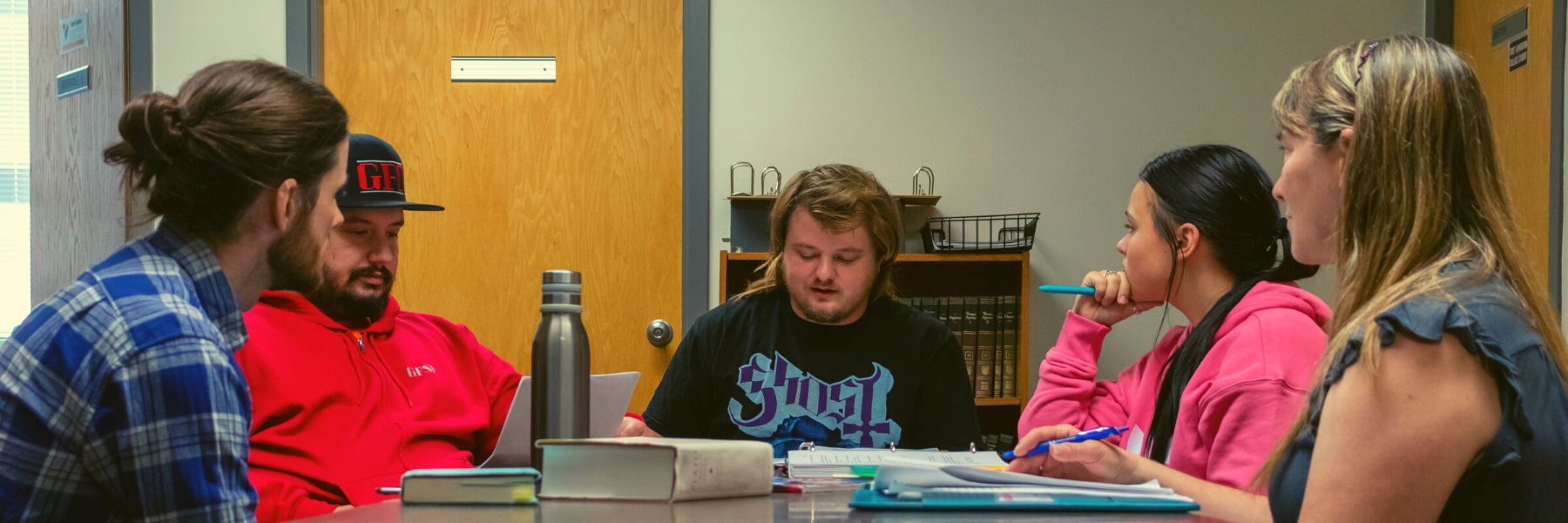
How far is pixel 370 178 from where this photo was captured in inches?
81.7

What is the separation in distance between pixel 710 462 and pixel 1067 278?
255 cm

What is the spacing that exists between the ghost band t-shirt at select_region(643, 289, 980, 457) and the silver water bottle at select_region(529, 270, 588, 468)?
2.84ft

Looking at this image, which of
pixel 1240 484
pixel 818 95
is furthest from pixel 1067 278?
pixel 1240 484

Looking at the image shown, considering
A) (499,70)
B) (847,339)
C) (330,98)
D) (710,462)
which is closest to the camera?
(710,462)

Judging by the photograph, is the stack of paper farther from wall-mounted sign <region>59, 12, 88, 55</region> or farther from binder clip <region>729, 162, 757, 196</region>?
wall-mounted sign <region>59, 12, 88, 55</region>

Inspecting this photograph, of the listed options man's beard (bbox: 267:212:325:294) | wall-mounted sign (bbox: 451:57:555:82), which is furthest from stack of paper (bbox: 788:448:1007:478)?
wall-mounted sign (bbox: 451:57:555:82)

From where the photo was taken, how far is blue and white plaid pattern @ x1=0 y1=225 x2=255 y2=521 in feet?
3.47

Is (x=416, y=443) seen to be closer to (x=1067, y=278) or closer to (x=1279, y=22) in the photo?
(x=1067, y=278)

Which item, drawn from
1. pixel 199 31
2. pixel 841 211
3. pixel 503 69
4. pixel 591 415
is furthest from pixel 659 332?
pixel 591 415

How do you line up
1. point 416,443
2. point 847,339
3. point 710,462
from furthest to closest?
point 847,339, point 416,443, point 710,462

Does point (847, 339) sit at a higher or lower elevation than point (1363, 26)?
lower

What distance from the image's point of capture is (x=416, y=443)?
1.96m

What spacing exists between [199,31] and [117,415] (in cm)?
279

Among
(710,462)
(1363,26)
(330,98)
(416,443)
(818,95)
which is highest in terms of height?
(1363,26)
